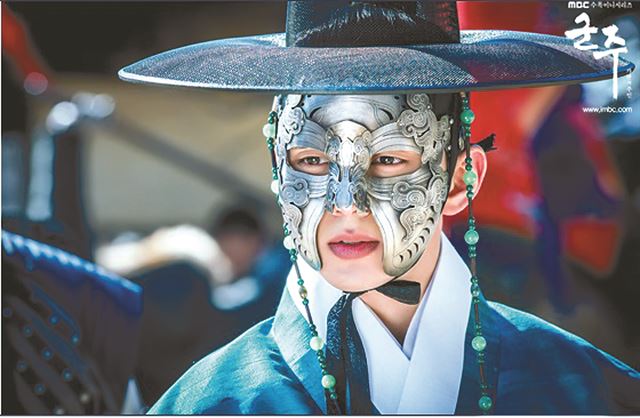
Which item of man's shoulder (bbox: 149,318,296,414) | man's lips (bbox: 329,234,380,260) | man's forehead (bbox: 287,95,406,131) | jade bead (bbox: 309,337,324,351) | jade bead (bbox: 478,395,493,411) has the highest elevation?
man's forehead (bbox: 287,95,406,131)

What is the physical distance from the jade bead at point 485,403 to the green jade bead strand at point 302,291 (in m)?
0.40

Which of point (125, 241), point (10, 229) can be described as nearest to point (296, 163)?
point (125, 241)

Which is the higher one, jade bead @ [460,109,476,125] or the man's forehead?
the man's forehead

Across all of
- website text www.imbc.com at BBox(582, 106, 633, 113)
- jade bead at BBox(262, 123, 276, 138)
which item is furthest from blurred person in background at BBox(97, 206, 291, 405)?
website text www.imbc.com at BBox(582, 106, 633, 113)

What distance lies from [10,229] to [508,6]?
1.76 meters

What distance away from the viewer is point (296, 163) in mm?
3379

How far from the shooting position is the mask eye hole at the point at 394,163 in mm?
3297

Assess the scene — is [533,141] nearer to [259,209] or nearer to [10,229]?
[259,209]

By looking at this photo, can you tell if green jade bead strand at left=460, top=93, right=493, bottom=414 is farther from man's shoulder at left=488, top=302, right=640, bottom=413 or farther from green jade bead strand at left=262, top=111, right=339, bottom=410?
green jade bead strand at left=262, top=111, right=339, bottom=410

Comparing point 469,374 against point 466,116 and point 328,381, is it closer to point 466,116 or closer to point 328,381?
point 328,381

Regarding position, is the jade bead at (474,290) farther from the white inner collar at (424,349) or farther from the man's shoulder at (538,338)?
the man's shoulder at (538,338)

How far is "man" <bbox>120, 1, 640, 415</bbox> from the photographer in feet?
10.2

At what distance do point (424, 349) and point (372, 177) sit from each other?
0.56 m

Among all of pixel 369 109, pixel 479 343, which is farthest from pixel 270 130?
pixel 479 343
